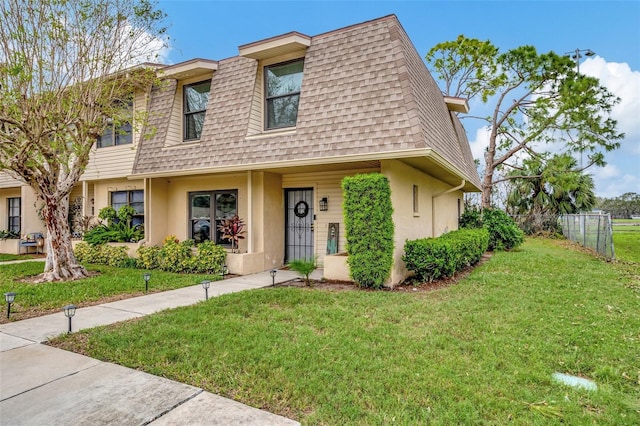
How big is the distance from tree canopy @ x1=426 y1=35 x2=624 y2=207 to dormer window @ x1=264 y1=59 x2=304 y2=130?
55.5 ft

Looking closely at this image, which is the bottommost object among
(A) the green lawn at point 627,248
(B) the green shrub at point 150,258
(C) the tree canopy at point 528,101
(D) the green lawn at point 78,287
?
(A) the green lawn at point 627,248

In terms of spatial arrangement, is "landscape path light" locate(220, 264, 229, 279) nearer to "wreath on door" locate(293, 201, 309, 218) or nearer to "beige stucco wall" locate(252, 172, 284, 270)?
"beige stucco wall" locate(252, 172, 284, 270)

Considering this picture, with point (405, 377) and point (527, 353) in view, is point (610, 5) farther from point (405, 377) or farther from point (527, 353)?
point (405, 377)

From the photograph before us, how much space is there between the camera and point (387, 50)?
7680 mm

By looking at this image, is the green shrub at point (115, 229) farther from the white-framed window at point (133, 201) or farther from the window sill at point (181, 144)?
the window sill at point (181, 144)

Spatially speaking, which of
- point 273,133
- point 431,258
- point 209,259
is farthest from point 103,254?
point 431,258

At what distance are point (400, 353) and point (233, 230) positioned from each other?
614cm

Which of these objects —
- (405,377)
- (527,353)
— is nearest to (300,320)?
(405,377)

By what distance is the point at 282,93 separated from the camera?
923cm

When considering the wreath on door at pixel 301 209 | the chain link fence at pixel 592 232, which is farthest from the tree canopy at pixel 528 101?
the wreath on door at pixel 301 209

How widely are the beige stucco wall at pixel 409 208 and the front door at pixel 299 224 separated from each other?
113 inches

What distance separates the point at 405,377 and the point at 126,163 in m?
11.1

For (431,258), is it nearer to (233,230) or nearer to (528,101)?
(233,230)

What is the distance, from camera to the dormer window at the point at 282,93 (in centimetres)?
902
